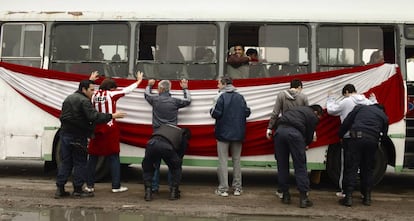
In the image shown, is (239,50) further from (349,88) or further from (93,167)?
(93,167)

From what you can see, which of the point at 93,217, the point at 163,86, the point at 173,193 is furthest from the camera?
the point at 163,86

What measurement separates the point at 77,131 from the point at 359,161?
4.43m

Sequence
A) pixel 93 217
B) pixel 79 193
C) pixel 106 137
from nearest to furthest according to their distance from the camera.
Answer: pixel 93 217 → pixel 79 193 → pixel 106 137

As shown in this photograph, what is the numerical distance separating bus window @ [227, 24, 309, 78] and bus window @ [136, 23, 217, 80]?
489 millimetres

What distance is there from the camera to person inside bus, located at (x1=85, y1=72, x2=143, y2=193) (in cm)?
727

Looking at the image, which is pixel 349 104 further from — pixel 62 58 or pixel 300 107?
pixel 62 58

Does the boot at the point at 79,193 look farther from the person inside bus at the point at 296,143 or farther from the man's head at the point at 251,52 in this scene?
the man's head at the point at 251,52

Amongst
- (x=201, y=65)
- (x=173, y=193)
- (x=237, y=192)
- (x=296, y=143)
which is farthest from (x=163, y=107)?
(x=296, y=143)

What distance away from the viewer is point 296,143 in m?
6.58

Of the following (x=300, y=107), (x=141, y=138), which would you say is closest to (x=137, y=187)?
(x=141, y=138)

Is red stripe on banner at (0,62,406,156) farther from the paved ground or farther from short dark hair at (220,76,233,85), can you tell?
the paved ground

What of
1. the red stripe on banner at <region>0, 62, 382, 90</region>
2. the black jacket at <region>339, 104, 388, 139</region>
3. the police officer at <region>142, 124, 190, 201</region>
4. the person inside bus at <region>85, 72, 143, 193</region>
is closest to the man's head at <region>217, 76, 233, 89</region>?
the red stripe on banner at <region>0, 62, 382, 90</region>

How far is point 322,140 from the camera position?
25.4ft

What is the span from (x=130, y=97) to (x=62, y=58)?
1538mm
